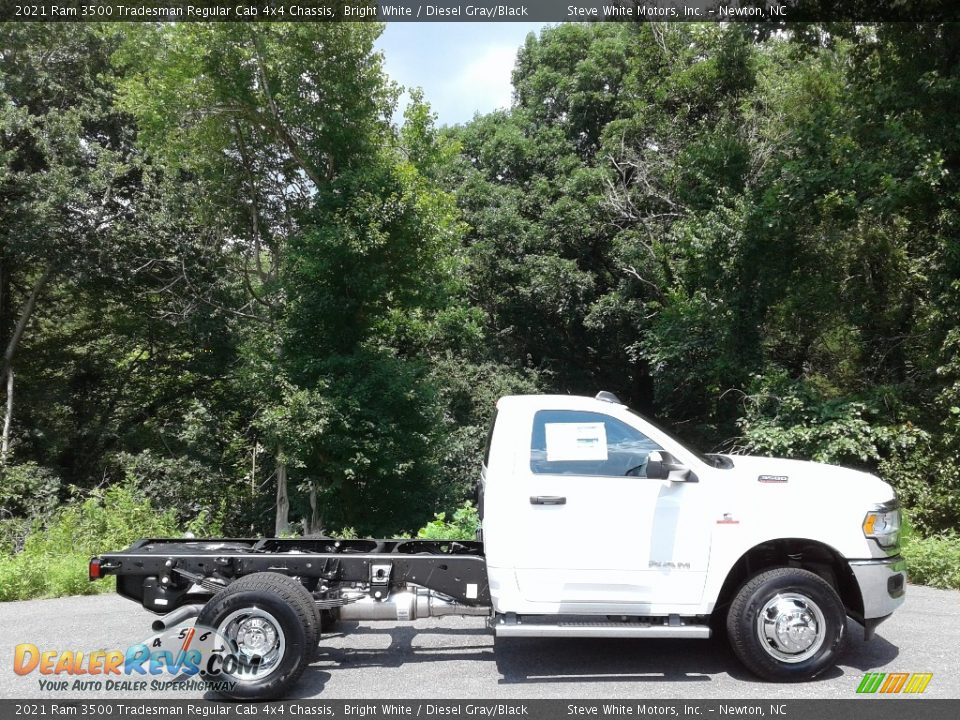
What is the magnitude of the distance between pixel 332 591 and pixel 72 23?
68.8 ft

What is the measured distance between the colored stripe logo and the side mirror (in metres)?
1.78

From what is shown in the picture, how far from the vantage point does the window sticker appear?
5379 millimetres

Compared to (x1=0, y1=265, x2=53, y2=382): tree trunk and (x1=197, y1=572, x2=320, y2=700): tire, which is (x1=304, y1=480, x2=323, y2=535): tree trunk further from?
(x1=197, y1=572, x2=320, y2=700): tire

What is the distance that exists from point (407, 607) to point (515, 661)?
37.5 inches

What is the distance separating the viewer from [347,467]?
18203 mm

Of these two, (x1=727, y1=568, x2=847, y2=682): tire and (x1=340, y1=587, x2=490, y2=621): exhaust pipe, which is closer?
(x1=727, y1=568, x2=847, y2=682): tire

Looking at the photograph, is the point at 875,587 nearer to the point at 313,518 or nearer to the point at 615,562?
the point at 615,562

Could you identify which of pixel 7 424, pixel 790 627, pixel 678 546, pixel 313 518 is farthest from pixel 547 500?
pixel 7 424

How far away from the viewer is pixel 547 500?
17.2 feet

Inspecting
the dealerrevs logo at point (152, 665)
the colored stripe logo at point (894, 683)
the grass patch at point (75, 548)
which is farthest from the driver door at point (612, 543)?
the grass patch at point (75, 548)

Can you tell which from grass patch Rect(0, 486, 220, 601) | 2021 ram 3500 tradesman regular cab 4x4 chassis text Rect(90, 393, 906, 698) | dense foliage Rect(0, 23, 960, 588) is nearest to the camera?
2021 ram 3500 tradesman regular cab 4x4 chassis text Rect(90, 393, 906, 698)

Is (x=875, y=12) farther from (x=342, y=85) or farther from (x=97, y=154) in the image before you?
(x=97, y=154)

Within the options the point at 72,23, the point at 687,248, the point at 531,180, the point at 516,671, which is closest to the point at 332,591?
the point at 516,671

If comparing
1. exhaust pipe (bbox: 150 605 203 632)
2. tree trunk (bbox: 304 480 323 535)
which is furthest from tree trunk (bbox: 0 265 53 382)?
exhaust pipe (bbox: 150 605 203 632)
